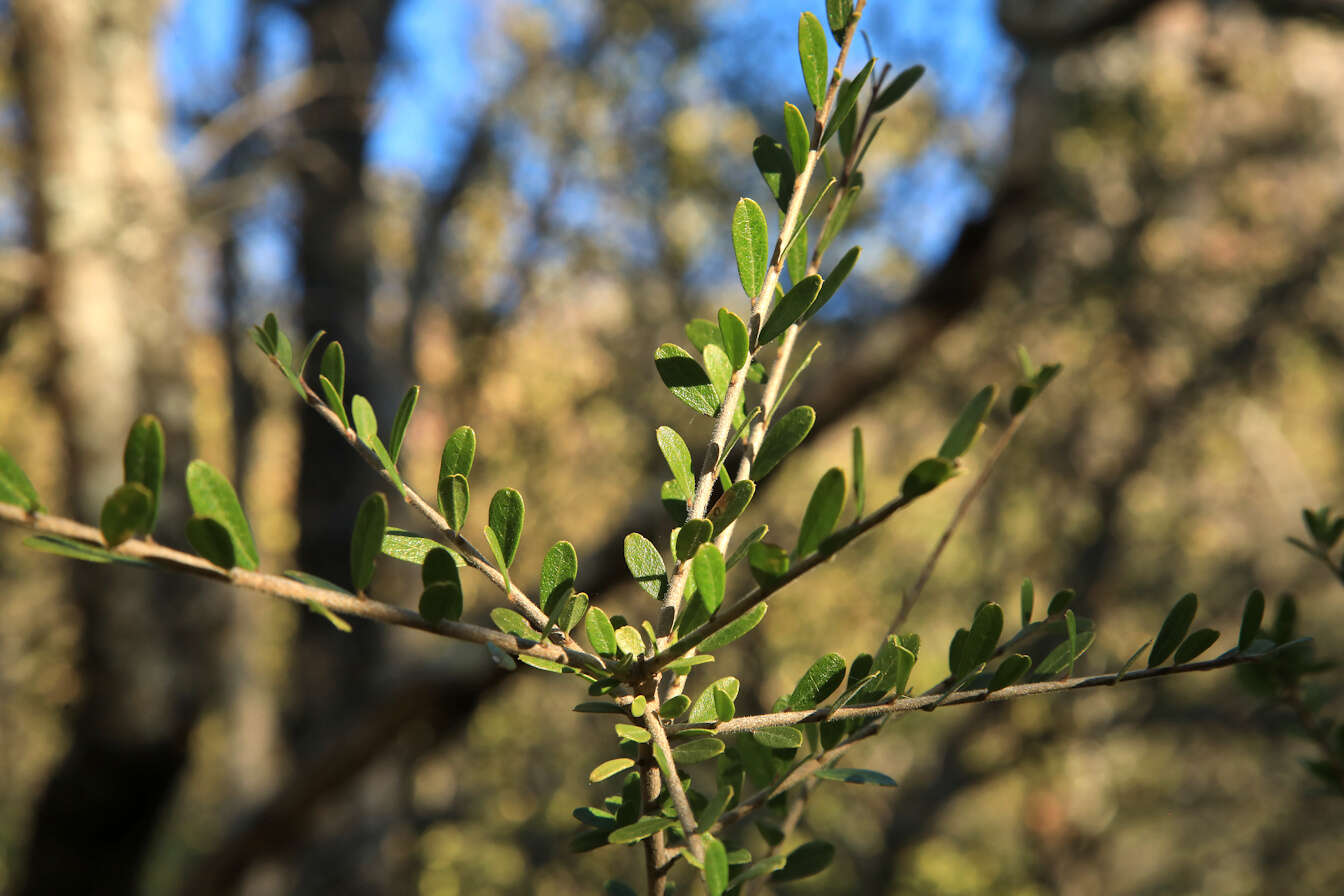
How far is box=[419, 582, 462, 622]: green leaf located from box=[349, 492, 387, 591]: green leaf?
0.09 ft

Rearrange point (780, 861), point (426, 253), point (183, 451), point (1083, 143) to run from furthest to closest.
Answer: point (426, 253) < point (1083, 143) < point (183, 451) < point (780, 861)

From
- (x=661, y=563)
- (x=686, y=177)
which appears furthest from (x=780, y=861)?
(x=686, y=177)

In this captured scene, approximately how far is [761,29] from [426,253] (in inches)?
94.9

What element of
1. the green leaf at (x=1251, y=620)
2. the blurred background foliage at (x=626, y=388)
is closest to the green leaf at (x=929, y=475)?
the green leaf at (x=1251, y=620)

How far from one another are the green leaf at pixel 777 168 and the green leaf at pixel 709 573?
0.69ft

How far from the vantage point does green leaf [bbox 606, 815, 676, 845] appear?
0.38 m

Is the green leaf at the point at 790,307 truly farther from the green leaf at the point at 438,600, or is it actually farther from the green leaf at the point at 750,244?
the green leaf at the point at 438,600

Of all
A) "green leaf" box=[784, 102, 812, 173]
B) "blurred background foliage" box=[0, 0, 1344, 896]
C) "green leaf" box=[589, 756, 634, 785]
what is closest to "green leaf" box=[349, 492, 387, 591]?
"green leaf" box=[589, 756, 634, 785]

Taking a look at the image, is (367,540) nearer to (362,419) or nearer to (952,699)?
(362,419)

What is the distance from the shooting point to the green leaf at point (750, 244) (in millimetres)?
437

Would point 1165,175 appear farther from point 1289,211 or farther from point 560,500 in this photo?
point 560,500

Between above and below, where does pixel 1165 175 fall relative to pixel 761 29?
below

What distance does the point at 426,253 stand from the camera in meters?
5.43

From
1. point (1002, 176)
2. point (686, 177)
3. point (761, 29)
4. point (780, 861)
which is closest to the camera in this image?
point (780, 861)
